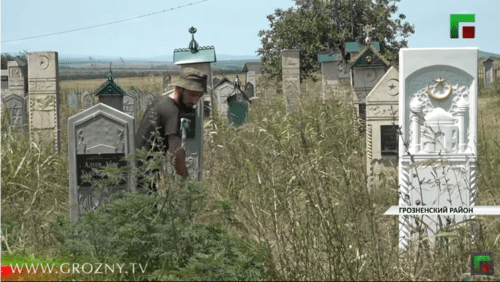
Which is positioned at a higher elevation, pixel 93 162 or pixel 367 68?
pixel 367 68

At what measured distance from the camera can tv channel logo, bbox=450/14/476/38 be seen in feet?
18.7

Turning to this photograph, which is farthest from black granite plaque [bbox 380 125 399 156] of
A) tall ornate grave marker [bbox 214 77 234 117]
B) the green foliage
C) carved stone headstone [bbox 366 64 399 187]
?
tall ornate grave marker [bbox 214 77 234 117]

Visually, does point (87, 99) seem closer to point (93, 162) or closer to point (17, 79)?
point (17, 79)

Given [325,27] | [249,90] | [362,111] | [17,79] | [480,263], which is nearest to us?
[480,263]

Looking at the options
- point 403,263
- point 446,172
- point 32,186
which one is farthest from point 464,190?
point 32,186

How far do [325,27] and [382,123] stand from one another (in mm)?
23800

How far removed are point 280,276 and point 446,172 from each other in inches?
82.5

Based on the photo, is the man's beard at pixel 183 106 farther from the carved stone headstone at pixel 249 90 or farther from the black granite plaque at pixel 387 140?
the carved stone headstone at pixel 249 90

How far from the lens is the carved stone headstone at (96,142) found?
24.2ft

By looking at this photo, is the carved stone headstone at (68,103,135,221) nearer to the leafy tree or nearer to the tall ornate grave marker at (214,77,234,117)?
the tall ornate grave marker at (214,77,234,117)

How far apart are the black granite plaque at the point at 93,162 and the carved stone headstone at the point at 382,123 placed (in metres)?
3.44

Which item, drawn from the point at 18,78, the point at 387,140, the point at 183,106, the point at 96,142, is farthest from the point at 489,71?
the point at 96,142

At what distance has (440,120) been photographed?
6.43 metres

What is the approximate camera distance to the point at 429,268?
16.4ft
